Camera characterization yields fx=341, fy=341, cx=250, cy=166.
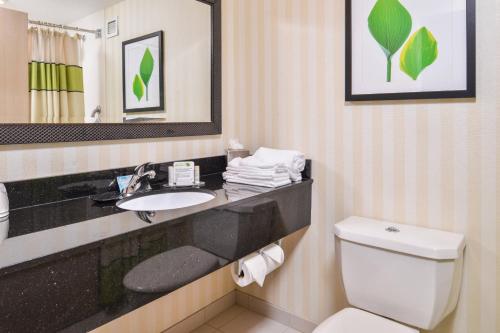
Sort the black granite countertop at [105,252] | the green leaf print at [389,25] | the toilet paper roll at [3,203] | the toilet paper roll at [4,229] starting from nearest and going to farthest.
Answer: the black granite countertop at [105,252]
the toilet paper roll at [4,229]
the toilet paper roll at [3,203]
the green leaf print at [389,25]

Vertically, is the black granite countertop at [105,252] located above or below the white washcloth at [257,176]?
below

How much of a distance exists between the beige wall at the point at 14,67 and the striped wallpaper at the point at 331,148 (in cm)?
13

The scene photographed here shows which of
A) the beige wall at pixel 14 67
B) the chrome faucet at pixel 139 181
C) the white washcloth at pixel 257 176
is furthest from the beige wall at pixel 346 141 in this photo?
the beige wall at pixel 14 67

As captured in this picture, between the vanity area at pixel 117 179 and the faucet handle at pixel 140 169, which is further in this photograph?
the faucet handle at pixel 140 169

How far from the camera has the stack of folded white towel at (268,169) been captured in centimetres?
156

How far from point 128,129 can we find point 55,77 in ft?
1.16

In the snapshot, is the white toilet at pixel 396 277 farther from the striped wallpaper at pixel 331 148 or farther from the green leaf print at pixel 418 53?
the green leaf print at pixel 418 53

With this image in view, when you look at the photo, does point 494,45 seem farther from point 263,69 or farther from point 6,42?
point 6,42

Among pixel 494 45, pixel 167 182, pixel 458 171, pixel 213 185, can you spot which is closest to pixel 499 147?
pixel 458 171

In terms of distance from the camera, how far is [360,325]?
4.18ft

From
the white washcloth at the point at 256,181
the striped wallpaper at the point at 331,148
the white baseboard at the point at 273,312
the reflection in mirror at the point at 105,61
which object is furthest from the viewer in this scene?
the white baseboard at the point at 273,312

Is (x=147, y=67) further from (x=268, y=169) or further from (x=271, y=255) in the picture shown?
(x=271, y=255)

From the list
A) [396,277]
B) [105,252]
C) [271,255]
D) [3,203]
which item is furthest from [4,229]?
[396,277]

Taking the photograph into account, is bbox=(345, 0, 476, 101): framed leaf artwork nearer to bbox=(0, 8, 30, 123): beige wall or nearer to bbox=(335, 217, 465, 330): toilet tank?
bbox=(335, 217, 465, 330): toilet tank
